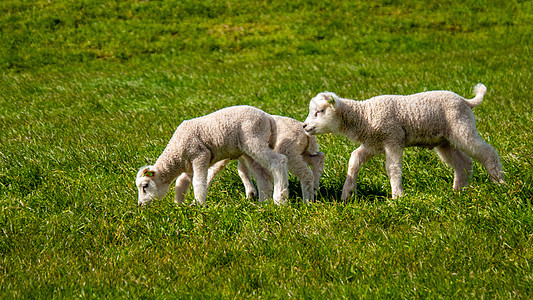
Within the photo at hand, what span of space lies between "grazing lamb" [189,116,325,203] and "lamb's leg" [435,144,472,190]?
4.27ft

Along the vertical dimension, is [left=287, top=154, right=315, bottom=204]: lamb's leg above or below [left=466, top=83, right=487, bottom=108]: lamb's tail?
below

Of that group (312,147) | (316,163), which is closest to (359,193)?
(316,163)

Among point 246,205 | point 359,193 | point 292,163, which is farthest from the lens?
point 359,193

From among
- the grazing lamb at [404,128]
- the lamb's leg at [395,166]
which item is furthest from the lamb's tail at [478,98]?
the lamb's leg at [395,166]

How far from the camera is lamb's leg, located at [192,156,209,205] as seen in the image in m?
5.65

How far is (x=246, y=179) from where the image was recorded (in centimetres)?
652

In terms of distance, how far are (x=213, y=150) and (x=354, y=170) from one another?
145cm

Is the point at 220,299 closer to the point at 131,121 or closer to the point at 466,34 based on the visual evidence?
the point at 131,121

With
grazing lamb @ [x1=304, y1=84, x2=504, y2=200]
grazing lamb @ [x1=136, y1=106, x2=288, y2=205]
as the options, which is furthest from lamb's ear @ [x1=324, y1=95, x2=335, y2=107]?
grazing lamb @ [x1=136, y1=106, x2=288, y2=205]

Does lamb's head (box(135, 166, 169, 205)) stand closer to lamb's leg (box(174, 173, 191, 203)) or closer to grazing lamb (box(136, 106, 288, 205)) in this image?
grazing lamb (box(136, 106, 288, 205))

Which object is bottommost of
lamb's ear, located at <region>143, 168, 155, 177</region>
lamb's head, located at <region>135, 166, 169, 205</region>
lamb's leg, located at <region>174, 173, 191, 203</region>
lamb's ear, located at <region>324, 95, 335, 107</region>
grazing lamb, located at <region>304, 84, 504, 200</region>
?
lamb's leg, located at <region>174, 173, 191, 203</region>

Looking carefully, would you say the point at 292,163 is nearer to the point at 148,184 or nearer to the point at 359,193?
the point at 359,193

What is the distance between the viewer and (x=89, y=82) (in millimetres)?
14430

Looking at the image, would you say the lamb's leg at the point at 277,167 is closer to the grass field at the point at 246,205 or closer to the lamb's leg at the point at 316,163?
the grass field at the point at 246,205
